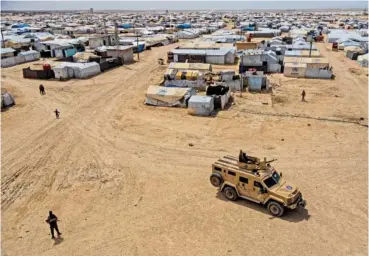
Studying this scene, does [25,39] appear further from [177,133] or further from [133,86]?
[177,133]

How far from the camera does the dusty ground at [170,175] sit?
40.5 ft

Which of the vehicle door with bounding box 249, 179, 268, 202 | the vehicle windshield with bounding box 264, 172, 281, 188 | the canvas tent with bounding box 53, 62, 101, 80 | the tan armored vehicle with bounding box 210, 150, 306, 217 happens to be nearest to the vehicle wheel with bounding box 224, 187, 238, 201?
the tan armored vehicle with bounding box 210, 150, 306, 217

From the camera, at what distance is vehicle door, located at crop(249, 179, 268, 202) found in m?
13.5

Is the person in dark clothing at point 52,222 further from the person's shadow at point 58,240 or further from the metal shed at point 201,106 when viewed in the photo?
the metal shed at point 201,106

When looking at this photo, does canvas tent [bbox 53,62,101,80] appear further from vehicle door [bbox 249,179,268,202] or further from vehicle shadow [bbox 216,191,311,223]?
vehicle door [bbox 249,179,268,202]

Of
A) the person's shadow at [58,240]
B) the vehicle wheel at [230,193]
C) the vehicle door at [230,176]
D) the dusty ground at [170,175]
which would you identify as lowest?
the dusty ground at [170,175]

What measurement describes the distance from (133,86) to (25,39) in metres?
42.4

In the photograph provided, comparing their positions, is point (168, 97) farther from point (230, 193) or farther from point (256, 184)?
point (256, 184)

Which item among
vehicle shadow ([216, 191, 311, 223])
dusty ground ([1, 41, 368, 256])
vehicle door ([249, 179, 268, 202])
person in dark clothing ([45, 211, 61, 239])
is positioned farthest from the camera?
vehicle door ([249, 179, 268, 202])

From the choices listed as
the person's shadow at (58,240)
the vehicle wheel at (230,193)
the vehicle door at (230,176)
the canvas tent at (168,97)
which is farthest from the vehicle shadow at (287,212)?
the canvas tent at (168,97)

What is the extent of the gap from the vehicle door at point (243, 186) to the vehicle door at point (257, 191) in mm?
186

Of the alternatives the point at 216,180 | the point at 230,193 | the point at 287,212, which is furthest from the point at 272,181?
the point at 216,180

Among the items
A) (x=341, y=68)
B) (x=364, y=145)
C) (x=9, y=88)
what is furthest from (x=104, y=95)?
(x=341, y=68)

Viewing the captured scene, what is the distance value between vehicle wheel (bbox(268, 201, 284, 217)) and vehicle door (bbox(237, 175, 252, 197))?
3.54 ft
